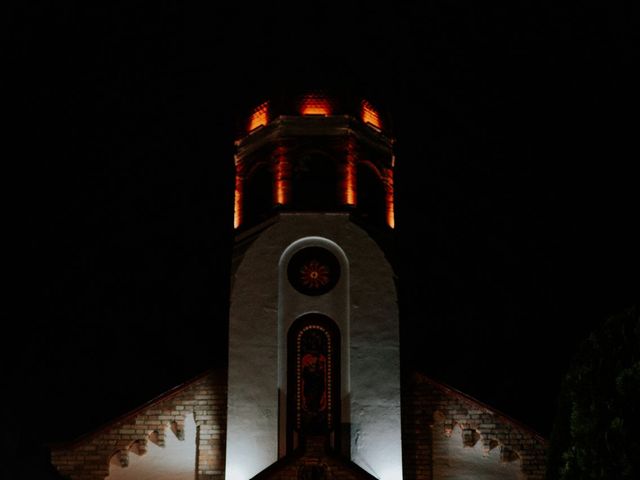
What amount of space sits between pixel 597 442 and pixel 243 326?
372 inches

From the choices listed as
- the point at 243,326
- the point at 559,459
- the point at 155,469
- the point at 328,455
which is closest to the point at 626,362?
the point at 559,459

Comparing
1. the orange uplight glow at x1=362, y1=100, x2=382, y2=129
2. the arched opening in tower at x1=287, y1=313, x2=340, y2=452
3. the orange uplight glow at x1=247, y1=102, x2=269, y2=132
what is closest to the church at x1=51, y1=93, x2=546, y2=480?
the arched opening in tower at x1=287, y1=313, x2=340, y2=452

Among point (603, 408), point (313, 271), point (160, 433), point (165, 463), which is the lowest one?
point (603, 408)

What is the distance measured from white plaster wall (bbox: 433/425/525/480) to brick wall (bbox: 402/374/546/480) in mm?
77

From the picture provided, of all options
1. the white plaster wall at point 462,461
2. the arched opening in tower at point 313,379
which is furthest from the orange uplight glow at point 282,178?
the white plaster wall at point 462,461

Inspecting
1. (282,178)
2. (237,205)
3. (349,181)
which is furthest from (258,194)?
(349,181)

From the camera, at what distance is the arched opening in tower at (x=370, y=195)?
22.5 meters

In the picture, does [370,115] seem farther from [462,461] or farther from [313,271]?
[462,461]

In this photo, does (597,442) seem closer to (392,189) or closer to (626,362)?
(626,362)

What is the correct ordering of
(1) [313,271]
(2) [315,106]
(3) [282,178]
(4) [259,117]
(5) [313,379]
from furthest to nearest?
(4) [259,117] → (2) [315,106] → (3) [282,178] → (1) [313,271] → (5) [313,379]

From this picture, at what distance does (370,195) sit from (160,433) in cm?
726

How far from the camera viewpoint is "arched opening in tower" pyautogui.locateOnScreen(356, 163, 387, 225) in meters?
22.5

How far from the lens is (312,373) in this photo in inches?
842

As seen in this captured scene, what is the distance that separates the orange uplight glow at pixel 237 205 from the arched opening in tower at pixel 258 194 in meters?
0.13
